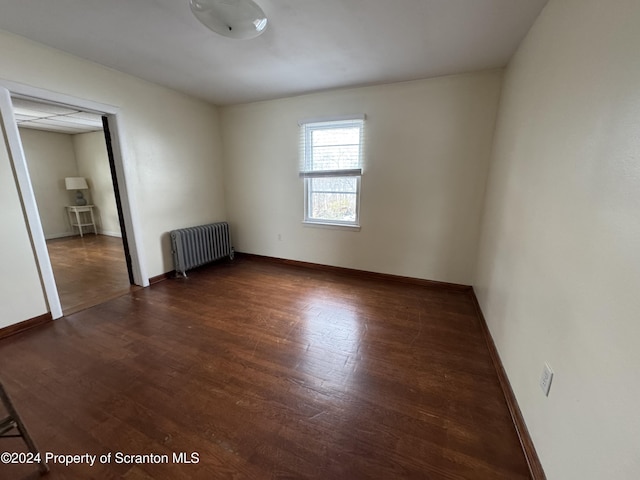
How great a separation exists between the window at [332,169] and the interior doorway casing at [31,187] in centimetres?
219

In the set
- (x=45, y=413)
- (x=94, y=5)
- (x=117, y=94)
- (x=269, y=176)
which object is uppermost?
(x=94, y=5)

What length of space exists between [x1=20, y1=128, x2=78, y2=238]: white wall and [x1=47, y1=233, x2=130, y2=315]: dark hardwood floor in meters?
0.51

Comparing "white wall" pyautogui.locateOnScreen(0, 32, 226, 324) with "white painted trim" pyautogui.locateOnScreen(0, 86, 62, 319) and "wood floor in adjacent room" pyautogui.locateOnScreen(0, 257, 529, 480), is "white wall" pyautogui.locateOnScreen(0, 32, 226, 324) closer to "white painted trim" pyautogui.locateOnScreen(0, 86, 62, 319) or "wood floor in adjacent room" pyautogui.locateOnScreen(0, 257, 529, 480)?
"white painted trim" pyautogui.locateOnScreen(0, 86, 62, 319)

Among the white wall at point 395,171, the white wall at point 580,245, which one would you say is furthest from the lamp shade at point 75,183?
the white wall at point 580,245

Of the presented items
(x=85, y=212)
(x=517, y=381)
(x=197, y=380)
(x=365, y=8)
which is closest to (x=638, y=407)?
(x=517, y=381)

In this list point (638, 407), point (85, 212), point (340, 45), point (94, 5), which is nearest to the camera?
point (638, 407)

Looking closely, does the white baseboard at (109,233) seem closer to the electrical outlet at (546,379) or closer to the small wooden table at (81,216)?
the small wooden table at (81,216)

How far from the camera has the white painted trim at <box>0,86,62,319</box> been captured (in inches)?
83.6

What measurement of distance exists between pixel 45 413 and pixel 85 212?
668 cm

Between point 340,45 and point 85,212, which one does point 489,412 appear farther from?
point 85,212

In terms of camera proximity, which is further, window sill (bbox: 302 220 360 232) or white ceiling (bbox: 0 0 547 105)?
window sill (bbox: 302 220 360 232)

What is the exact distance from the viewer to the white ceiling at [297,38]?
5.68 feet

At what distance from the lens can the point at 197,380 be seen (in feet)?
5.84

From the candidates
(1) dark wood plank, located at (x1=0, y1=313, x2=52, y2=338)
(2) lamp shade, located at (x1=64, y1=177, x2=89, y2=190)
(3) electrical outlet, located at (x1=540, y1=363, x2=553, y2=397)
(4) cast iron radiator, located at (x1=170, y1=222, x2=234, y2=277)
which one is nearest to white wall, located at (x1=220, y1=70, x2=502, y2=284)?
(4) cast iron radiator, located at (x1=170, y1=222, x2=234, y2=277)
